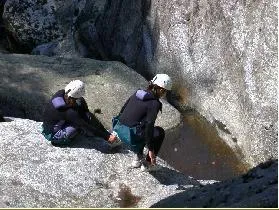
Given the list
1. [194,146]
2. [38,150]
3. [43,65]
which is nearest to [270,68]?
[194,146]

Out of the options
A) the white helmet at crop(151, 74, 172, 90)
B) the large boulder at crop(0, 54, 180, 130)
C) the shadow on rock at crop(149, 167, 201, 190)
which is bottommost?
the large boulder at crop(0, 54, 180, 130)

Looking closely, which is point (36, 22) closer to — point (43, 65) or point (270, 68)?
point (43, 65)

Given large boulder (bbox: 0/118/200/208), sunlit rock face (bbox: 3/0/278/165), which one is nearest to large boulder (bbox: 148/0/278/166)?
sunlit rock face (bbox: 3/0/278/165)

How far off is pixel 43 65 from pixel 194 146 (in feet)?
19.8

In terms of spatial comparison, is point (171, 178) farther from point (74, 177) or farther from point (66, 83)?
point (66, 83)

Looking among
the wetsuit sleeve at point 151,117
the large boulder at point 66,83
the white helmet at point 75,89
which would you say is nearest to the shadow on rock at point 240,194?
the wetsuit sleeve at point 151,117

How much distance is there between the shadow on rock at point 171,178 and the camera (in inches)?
544

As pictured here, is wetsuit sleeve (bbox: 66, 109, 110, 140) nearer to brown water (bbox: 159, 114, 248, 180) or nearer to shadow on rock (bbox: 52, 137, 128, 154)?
shadow on rock (bbox: 52, 137, 128, 154)

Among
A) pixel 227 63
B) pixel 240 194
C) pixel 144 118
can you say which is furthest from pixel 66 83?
pixel 240 194

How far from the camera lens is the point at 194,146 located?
722 inches

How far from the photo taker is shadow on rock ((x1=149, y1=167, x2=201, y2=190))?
45.3 feet

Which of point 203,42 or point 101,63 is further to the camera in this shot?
point 101,63

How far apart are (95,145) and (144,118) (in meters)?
2.25

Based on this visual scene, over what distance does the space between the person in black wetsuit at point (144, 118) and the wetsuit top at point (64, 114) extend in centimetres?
75
